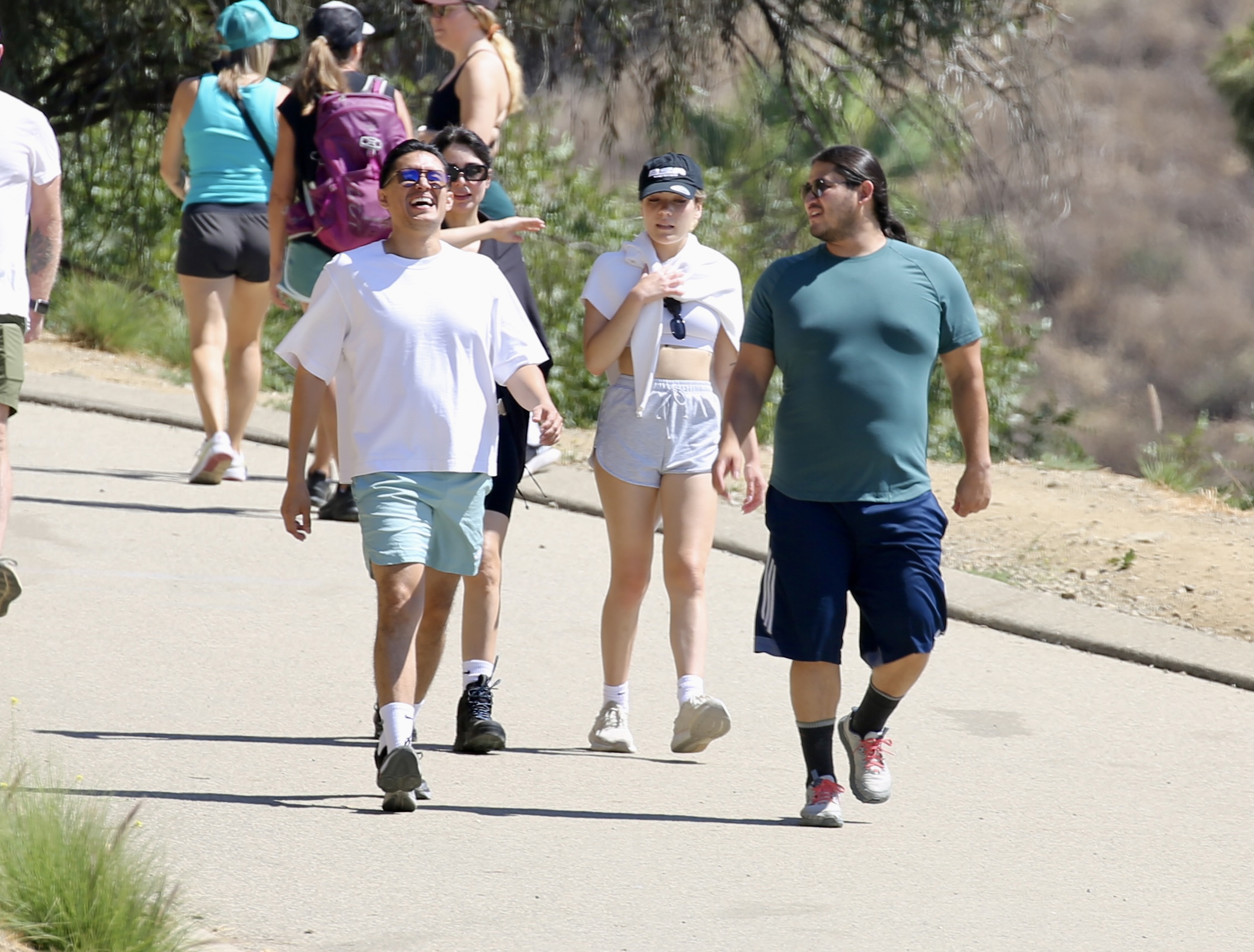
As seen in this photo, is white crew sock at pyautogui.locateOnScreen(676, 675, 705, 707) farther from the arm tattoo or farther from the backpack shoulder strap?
the backpack shoulder strap

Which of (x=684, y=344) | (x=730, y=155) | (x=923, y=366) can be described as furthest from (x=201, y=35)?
(x=923, y=366)

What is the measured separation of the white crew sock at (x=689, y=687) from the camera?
17.7 feet

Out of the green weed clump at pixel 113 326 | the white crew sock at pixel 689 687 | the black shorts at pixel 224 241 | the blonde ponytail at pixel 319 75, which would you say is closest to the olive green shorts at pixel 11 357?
the blonde ponytail at pixel 319 75

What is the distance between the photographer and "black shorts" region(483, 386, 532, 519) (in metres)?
5.45

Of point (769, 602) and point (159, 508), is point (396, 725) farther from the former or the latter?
point (159, 508)

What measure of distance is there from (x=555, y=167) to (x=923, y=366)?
1630 cm

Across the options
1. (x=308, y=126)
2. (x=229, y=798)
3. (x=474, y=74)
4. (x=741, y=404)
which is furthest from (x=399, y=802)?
(x=308, y=126)

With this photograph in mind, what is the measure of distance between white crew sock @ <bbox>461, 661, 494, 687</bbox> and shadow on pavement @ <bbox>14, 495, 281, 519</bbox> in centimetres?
292

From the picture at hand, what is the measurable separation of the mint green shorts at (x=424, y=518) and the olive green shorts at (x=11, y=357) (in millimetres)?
1559

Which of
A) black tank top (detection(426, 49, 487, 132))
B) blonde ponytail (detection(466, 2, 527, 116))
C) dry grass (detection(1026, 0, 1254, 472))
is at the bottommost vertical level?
dry grass (detection(1026, 0, 1254, 472))

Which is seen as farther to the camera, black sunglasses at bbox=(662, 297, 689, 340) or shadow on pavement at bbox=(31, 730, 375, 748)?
black sunglasses at bbox=(662, 297, 689, 340)

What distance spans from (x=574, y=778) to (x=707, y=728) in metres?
0.41

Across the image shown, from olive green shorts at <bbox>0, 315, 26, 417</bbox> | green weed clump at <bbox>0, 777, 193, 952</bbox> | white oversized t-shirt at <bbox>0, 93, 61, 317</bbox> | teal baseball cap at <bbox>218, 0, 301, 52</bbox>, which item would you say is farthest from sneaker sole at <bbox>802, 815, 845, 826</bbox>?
teal baseball cap at <bbox>218, 0, 301, 52</bbox>

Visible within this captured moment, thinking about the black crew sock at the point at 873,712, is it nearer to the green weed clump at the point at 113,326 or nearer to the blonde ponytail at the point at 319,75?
the blonde ponytail at the point at 319,75
